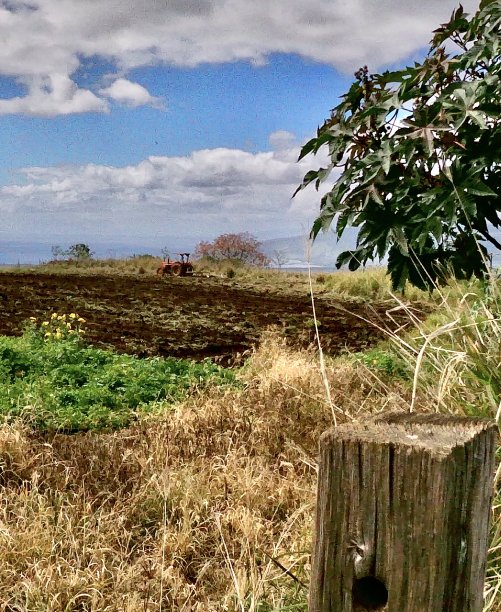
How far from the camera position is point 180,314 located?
10328mm

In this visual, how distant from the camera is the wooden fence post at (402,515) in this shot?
1129mm

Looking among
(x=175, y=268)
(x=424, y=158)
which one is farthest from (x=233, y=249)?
(x=424, y=158)

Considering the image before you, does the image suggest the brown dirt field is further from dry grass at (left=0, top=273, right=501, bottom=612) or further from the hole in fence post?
the hole in fence post

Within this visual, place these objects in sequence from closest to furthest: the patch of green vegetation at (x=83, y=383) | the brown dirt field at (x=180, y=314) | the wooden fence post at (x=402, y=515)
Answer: the wooden fence post at (x=402, y=515) < the patch of green vegetation at (x=83, y=383) < the brown dirt field at (x=180, y=314)

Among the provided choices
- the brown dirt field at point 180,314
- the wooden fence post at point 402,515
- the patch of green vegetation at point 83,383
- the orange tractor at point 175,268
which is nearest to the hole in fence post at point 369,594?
the wooden fence post at point 402,515

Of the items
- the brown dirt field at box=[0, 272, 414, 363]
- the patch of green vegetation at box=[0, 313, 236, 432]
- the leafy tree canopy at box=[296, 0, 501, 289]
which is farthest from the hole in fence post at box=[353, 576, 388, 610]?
the brown dirt field at box=[0, 272, 414, 363]

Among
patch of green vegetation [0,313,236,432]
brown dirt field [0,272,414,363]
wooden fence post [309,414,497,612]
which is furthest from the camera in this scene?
brown dirt field [0,272,414,363]

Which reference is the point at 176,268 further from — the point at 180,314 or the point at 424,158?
the point at 424,158

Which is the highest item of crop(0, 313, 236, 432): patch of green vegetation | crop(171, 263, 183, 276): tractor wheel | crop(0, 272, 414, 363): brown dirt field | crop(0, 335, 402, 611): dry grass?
crop(171, 263, 183, 276): tractor wheel

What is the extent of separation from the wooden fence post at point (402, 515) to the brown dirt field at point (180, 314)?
4497 millimetres

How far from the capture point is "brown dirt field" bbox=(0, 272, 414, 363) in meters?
8.04

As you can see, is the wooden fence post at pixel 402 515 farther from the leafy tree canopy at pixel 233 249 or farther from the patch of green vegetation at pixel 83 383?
the leafy tree canopy at pixel 233 249

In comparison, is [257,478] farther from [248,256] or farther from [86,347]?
[248,256]

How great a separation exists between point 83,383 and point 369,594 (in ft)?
16.2
